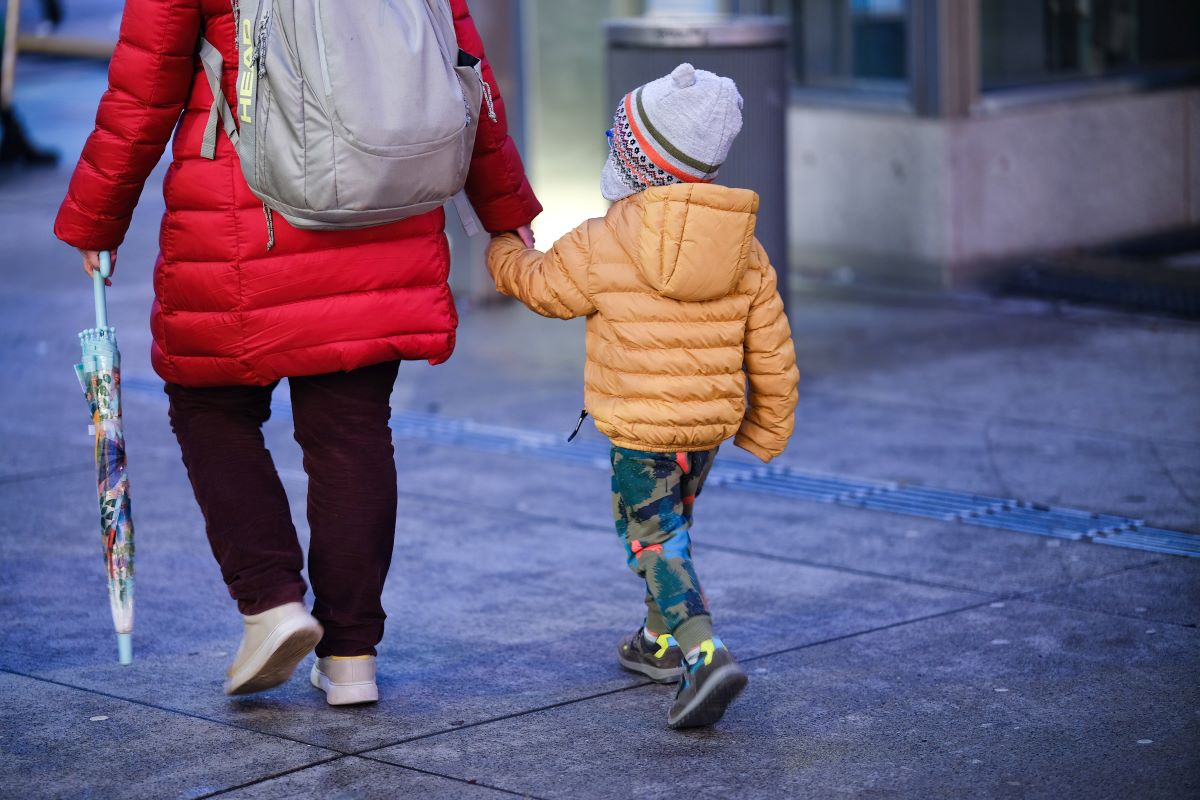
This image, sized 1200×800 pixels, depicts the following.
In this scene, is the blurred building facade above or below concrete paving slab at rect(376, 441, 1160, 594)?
above

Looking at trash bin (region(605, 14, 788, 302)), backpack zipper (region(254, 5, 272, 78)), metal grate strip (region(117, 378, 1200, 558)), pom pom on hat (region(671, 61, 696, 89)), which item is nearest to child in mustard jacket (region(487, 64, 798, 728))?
pom pom on hat (region(671, 61, 696, 89))

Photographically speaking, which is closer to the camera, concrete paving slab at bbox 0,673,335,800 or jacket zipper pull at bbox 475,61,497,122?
concrete paving slab at bbox 0,673,335,800

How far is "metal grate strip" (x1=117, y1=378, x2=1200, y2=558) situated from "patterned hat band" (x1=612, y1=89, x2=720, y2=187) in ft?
6.76

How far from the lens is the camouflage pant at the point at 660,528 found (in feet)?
12.8

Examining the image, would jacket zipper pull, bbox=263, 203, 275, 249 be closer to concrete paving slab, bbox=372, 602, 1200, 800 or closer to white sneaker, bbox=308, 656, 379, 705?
white sneaker, bbox=308, 656, 379, 705

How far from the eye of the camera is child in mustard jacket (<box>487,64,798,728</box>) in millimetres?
3781

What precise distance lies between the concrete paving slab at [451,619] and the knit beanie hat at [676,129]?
117 cm

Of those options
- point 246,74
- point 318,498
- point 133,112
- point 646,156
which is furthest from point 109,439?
point 646,156

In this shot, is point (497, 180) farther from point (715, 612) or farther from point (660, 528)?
point (715, 612)

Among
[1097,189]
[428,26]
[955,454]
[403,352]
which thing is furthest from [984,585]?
[1097,189]

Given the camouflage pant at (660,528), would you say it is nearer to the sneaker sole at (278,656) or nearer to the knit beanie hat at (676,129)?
the knit beanie hat at (676,129)

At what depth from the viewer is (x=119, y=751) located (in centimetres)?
372

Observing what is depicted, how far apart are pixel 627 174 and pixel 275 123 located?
2.49 ft

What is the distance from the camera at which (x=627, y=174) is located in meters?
3.90
